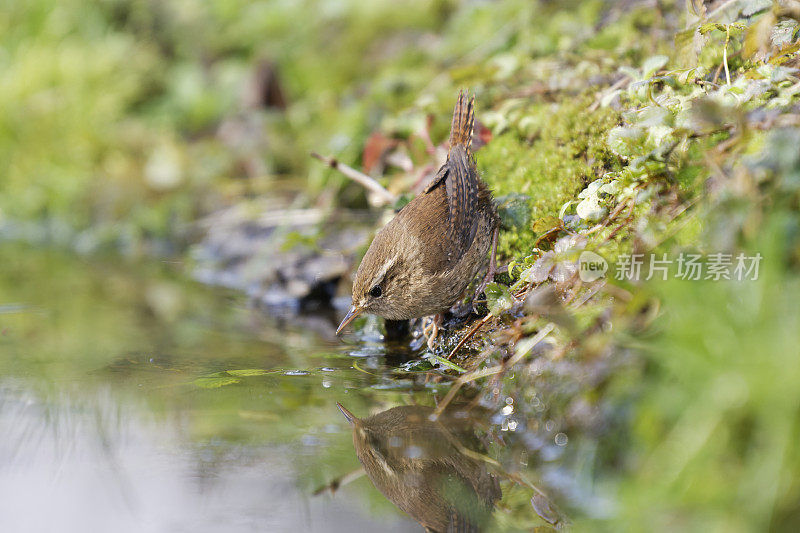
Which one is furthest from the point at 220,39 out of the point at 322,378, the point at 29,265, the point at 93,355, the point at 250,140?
the point at 322,378

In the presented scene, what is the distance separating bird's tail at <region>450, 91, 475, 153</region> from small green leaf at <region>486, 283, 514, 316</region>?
849 mm

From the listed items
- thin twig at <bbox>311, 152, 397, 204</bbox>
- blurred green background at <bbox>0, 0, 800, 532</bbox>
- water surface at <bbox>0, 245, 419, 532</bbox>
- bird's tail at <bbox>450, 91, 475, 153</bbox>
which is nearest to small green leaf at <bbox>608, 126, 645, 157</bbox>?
blurred green background at <bbox>0, 0, 800, 532</bbox>

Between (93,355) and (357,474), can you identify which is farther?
(93,355)

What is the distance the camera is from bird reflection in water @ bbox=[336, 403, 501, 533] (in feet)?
6.15

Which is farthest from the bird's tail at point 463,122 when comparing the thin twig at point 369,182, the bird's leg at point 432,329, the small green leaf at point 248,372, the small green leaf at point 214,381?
the small green leaf at point 214,381

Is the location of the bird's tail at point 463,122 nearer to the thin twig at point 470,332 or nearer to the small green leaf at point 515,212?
the small green leaf at point 515,212

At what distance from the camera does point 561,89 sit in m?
4.20

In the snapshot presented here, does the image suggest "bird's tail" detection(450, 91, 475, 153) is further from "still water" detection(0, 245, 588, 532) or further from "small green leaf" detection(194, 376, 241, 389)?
"small green leaf" detection(194, 376, 241, 389)

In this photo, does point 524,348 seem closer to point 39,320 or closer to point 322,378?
Result: point 322,378

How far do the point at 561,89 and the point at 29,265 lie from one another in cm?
502

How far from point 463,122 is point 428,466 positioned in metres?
1.92

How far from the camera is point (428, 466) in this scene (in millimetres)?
2125

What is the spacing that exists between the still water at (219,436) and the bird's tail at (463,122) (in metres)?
1.16

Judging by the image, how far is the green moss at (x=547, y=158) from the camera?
3.26m
